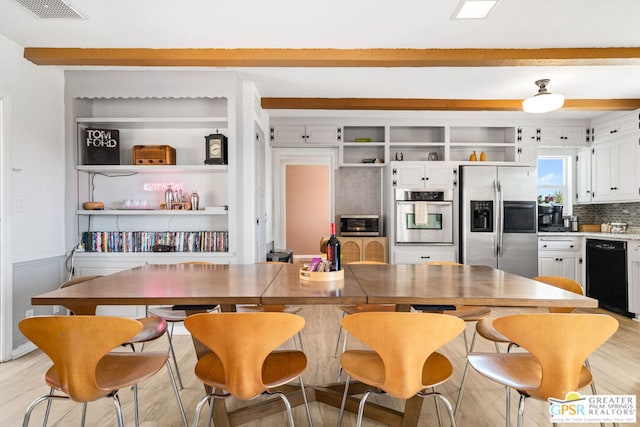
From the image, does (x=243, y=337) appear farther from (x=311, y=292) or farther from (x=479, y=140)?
(x=479, y=140)

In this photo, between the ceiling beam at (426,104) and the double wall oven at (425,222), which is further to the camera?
the double wall oven at (425,222)

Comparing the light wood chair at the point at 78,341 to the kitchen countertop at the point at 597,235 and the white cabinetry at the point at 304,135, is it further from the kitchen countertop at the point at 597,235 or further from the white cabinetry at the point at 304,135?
the kitchen countertop at the point at 597,235

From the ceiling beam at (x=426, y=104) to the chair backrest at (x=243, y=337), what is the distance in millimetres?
3795

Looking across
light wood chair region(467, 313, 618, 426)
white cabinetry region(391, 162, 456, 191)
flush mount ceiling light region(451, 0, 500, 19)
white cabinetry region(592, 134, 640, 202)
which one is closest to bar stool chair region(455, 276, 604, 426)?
light wood chair region(467, 313, 618, 426)

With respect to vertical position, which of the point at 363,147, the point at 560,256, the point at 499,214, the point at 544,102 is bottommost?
the point at 560,256

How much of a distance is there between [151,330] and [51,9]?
2.30 m

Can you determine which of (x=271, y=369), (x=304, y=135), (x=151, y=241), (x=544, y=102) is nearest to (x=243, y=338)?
(x=271, y=369)

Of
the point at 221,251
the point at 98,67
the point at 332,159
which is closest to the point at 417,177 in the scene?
the point at 332,159

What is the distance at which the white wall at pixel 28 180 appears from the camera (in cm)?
320

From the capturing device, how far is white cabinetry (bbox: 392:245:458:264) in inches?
210

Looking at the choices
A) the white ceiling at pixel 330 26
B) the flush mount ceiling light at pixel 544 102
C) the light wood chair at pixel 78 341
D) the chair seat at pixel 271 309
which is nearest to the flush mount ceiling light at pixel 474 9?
the white ceiling at pixel 330 26

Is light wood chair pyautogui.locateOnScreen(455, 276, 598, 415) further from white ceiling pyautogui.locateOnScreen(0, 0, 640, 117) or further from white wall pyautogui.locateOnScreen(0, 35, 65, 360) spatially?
white wall pyautogui.locateOnScreen(0, 35, 65, 360)

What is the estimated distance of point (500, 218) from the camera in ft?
17.3

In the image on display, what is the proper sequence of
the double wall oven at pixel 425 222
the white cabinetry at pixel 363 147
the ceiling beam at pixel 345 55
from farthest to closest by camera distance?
the white cabinetry at pixel 363 147 → the double wall oven at pixel 425 222 → the ceiling beam at pixel 345 55
